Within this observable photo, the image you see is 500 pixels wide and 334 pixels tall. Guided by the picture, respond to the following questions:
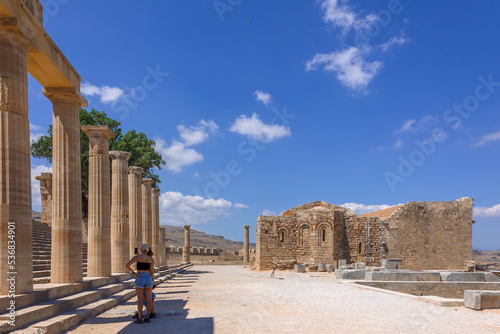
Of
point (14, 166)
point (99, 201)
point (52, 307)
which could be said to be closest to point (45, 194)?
point (99, 201)

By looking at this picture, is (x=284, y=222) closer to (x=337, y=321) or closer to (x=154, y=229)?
(x=154, y=229)

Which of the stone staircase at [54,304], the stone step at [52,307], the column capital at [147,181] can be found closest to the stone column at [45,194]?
the column capital at [147,181]

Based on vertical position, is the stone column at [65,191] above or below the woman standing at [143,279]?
above

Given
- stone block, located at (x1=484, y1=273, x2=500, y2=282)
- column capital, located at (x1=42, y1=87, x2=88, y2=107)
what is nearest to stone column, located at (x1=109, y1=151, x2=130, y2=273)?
column capital, located at (x1=42, y1=87, x2=88, y2=107)

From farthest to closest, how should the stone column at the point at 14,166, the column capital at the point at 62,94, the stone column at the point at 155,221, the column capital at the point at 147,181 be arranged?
1. the stone column at the point at 155,221
2. the column capital at the point at 147,181
3. the column capital at the point at 62,94
4. the stone column at the point at 14,166

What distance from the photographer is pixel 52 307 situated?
6449mm

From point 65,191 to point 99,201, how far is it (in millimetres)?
2960

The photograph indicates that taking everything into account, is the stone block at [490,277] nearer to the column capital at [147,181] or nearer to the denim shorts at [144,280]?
the denim shorts at [144,280]

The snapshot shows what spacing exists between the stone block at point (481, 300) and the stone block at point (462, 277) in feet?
22.5

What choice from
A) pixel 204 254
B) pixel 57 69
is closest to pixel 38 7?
pixel 57 69

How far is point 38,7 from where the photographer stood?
7.61m

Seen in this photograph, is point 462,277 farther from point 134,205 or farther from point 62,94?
point 62,94

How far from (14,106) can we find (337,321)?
715cm

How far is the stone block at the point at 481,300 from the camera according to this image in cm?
887
